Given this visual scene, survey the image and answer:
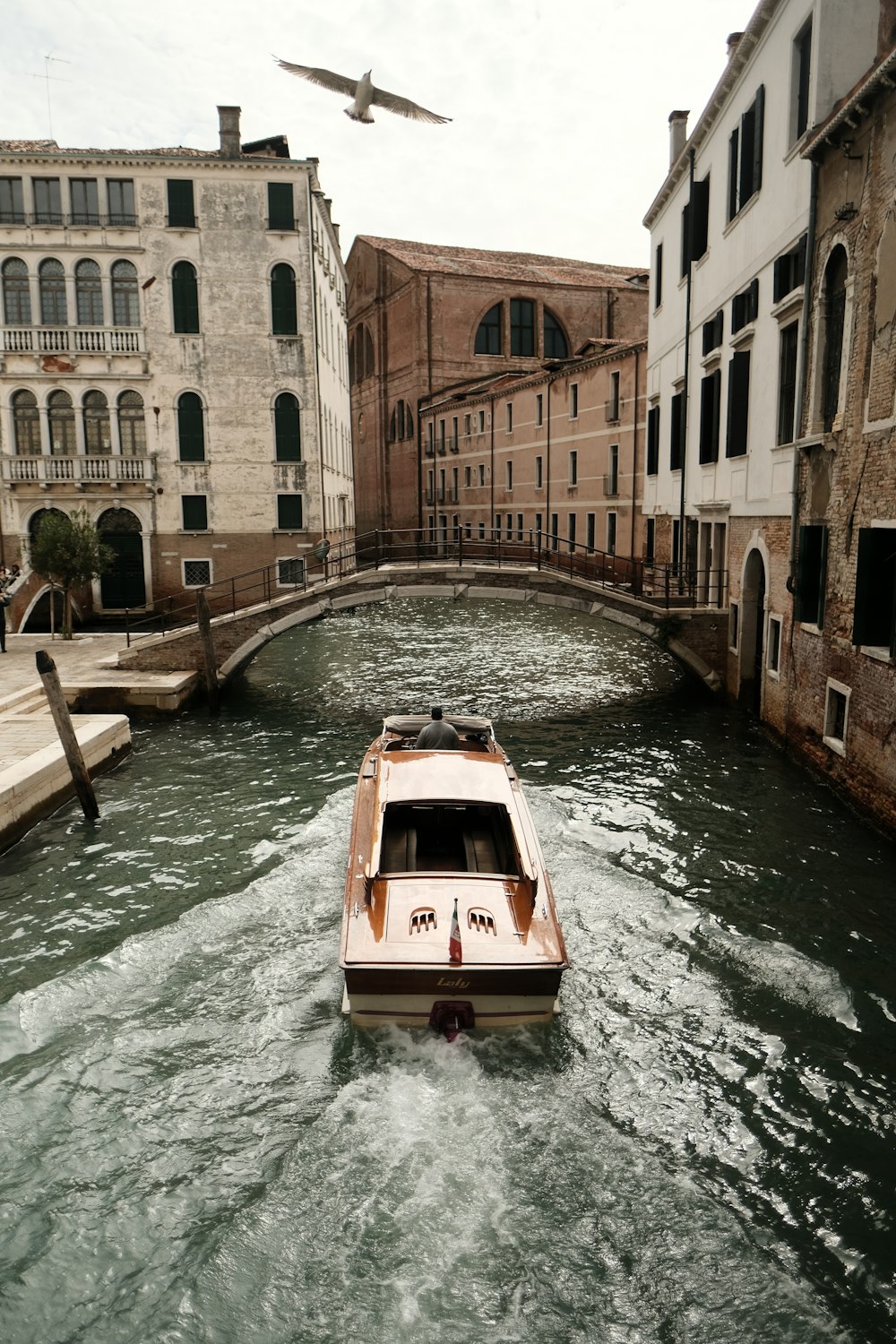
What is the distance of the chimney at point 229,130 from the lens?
2673cm

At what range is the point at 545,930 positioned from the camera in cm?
738

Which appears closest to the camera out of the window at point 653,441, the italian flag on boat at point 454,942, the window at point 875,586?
the italian flag on boat at point 454,942

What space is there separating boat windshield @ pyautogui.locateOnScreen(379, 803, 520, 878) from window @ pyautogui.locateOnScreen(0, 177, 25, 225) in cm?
2474

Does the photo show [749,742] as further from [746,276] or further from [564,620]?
[564,620]

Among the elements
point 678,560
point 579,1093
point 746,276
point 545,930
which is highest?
point 746,276

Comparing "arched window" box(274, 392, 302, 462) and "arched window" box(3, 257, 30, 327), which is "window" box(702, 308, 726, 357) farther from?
"arched window" box(3, 257, 30, 327)

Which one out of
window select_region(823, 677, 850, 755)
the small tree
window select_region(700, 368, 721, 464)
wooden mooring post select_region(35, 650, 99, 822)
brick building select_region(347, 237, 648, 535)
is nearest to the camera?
window select_region(823, 677, 850, 755)

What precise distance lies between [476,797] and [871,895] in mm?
4258

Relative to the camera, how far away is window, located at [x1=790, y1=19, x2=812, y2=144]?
1312 cm

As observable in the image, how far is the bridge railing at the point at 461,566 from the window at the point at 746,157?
6427 millimetres

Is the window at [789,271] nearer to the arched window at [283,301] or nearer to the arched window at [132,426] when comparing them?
the arched window at [283,301]

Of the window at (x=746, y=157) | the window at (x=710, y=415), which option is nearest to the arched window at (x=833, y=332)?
the window at (x=746, y=157)

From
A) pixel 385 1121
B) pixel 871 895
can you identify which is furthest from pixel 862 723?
pixel 385 1121

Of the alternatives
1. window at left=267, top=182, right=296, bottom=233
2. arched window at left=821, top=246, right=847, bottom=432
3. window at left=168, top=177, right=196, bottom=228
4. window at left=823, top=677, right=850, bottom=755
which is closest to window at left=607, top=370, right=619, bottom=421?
window at left=267, top=182, right=296, bottom=233
